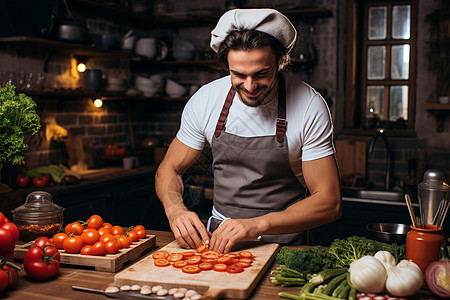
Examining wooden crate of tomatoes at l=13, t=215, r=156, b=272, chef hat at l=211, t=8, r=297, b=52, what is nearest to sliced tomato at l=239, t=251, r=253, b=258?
wooden crate of tomatoes at l=13, t=215, r=156, b=272

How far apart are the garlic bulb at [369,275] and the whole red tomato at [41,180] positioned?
9.64ft

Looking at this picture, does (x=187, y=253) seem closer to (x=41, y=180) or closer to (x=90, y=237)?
(x=90, y=237)

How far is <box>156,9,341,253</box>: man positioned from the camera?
2055 mm

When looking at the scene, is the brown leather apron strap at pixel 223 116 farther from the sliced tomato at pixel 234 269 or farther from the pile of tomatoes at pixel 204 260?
the sliced tomato at pixel 234 269

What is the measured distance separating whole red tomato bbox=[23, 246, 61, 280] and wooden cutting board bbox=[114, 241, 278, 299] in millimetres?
223

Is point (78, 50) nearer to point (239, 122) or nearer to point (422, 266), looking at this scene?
point (239, 122)

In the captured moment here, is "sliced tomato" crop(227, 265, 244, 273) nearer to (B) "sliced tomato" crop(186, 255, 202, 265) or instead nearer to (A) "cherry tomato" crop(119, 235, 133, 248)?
(B) "sliced tomato" crop(186, 255, 202, 265)

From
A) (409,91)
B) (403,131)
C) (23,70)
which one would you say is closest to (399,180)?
(403,131)

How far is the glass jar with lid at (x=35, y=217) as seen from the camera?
2.00 metres

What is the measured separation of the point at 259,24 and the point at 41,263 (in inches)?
48.5

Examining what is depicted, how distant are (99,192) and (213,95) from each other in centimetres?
207

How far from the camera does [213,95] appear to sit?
8.07 feet

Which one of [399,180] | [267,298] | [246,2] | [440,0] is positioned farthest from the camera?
[246,2]

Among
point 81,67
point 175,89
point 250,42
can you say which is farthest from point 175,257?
point 175,89
